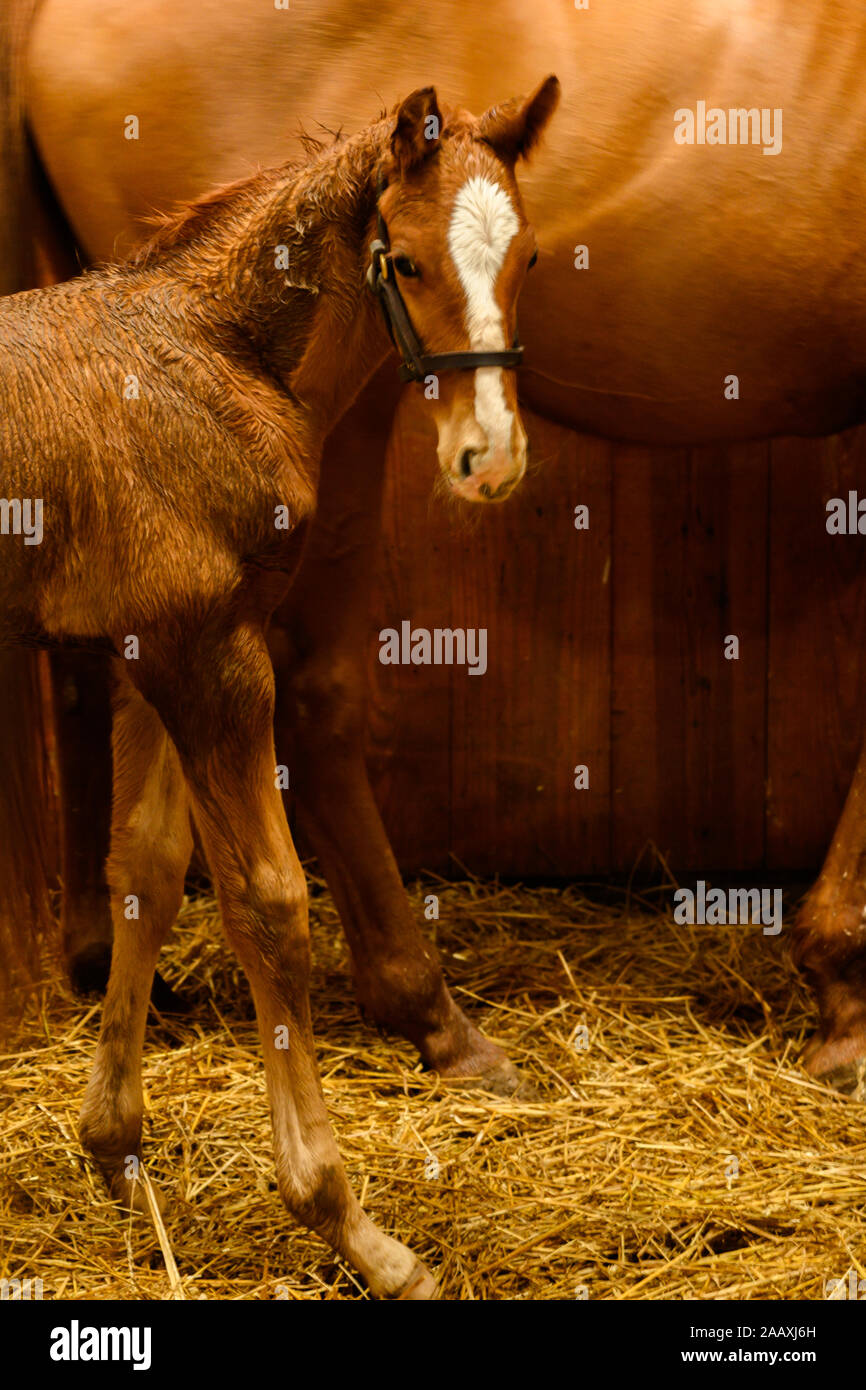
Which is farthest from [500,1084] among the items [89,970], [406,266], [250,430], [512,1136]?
[406,266]

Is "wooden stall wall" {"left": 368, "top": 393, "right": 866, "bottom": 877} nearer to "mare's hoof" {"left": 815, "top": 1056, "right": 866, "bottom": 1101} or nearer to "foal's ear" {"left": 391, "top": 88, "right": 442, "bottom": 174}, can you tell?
"mare's hoof" {"left": 815, "top": 1056, "right": 866, "bottom": 1101}

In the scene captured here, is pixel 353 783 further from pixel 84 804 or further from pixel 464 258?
pixel 464 258

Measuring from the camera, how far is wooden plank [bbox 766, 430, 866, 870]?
3.25 meters

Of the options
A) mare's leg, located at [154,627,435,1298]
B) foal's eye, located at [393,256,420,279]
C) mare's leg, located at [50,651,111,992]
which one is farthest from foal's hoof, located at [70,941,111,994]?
foal's eye, located at [393,256,420,279]

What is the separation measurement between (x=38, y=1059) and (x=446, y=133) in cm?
175

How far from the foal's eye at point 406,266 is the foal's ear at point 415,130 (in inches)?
3.8

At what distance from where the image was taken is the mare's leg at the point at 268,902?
68.7 inches

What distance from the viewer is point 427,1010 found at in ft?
8.55

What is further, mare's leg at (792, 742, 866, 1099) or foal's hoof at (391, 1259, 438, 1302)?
mare's leg at (792, 742, 866, 1099)

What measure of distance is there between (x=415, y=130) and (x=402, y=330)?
0.22 m

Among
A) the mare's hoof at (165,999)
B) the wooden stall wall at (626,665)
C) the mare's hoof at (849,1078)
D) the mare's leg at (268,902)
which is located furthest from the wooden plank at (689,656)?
the mare's leg at (268,902)

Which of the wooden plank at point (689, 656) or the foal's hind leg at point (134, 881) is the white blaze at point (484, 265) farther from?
the wooden plank at point (689, 656)
